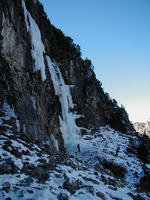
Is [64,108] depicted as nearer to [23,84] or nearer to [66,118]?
[66,118]

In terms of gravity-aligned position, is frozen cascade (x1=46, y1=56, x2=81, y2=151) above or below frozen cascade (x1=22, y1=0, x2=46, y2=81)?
below

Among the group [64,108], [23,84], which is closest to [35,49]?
[23,84]

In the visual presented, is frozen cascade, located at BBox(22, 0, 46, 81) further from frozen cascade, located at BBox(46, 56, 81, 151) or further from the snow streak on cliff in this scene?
frozen cascade, located at BBox(46, 56, 81, 151)

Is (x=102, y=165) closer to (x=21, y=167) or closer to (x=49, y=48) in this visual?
(x=21, y=167)

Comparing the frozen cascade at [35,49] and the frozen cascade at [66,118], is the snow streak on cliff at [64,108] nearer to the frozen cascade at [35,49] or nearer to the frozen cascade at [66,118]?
the frozen cascade at [66,118]

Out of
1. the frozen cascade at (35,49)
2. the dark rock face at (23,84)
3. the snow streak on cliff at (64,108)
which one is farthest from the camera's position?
the snow streak on cliff at (64,108)

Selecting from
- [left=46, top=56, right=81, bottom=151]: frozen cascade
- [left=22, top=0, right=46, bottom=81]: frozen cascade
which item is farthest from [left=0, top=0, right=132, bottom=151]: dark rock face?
[left=46, top=56, right=81, bottom=151]: frozen cascade

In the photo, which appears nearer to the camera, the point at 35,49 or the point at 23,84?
the point at 23,84

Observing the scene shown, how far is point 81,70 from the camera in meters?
31.3

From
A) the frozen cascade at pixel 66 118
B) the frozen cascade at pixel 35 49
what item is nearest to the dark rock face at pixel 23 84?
the frozen cascade at pixel 35 49

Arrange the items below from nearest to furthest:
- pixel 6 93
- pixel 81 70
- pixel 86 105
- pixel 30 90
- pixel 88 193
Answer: pixel 88 193, pixel 6 93, pixel 30 90, pixel 86 105, pixel 81 70

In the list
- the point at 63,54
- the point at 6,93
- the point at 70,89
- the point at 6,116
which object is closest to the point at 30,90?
the point at 6,93

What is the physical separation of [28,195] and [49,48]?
79.1 ft

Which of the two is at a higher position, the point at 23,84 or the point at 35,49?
the point at 35,49
